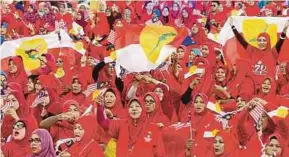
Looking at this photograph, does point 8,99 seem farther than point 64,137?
Yes

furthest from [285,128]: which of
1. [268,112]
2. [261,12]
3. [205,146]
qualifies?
[261,12]

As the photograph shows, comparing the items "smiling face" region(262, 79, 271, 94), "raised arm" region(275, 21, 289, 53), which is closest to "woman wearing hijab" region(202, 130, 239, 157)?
"smiling face" region(262, 79, 271, 94)

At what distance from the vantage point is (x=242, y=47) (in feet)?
32.0

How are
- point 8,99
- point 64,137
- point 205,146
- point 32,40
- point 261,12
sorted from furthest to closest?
point 261,12 < point 32,40 < point 8,99 < point 64,137 < point 205,146

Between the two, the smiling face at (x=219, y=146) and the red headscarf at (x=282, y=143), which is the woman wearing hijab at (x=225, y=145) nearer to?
the smiling face at (x=219, y=146)

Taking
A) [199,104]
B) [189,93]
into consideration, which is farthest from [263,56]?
[199,104]

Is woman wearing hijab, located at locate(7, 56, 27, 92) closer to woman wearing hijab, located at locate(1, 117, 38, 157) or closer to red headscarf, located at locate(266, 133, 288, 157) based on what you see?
woman wearing hijab, located at locate(1, 117, 38, 157)

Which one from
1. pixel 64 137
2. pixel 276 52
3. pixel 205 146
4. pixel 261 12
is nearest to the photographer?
pixel 205 146

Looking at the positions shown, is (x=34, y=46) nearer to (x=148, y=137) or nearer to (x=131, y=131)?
(x=131, y=131)

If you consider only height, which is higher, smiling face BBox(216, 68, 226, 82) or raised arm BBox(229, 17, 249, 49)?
raised arm BBox(229, 17, 249, 49)

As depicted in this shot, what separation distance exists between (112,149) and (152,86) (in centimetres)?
176

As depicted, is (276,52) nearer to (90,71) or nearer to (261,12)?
(90,71)

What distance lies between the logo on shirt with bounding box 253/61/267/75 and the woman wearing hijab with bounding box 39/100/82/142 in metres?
2.44

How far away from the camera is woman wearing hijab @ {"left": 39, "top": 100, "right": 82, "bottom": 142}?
717 centimetres
